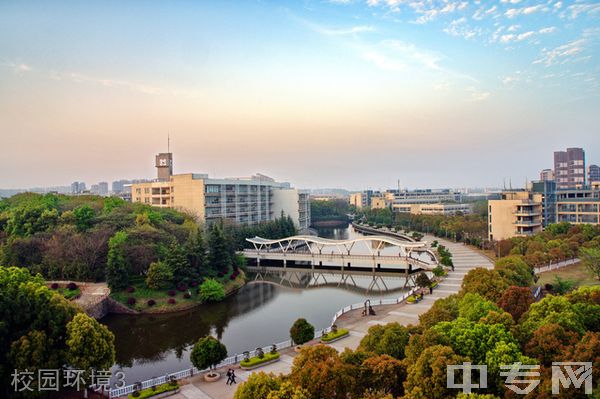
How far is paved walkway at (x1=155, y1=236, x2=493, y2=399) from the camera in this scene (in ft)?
45.9

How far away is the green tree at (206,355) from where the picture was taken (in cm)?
1496

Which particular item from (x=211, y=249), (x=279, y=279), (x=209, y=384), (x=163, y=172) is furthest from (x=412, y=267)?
(x=163, y=172)

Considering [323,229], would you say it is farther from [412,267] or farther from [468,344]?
[468,344]

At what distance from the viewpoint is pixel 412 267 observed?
127 ft

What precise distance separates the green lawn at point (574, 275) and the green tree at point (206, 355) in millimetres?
20048

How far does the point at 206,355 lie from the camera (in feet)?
49.2

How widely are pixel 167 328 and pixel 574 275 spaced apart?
25038 millimetres

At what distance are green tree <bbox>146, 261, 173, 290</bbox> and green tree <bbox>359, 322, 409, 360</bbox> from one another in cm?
1828

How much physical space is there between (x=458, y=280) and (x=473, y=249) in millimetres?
18229

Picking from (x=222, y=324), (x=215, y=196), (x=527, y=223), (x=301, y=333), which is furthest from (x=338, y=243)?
(x=301, y=333)

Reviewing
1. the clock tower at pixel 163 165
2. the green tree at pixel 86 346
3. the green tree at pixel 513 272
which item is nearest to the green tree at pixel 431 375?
the green tree at pixel 86 346

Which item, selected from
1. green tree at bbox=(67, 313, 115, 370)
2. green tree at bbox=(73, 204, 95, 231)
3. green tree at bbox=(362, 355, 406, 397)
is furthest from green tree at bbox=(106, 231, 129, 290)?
green tree at bbox=(362, 355, 406, 397)

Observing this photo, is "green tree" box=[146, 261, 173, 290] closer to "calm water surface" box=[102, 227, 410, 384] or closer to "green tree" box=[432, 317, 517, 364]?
"calm water surface" box=[102, 227, 410, 384]

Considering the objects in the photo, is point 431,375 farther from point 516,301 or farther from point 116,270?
point 116,270
